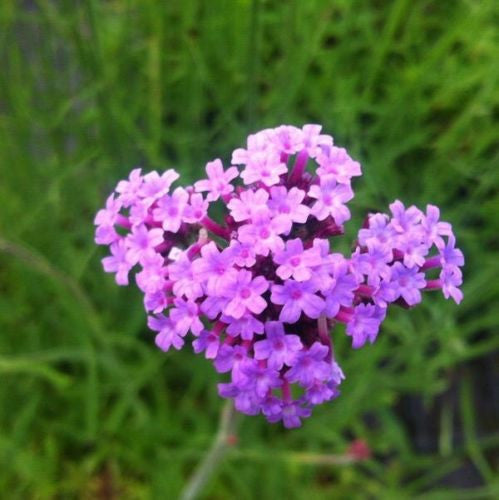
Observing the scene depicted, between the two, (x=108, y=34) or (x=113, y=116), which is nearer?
(x=113, y=116)

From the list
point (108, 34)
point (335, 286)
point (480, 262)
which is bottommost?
point (335, 286)

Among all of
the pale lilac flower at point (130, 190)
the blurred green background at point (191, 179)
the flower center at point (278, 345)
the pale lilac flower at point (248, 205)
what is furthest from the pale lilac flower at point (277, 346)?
the blurred green background at point (191, 179)

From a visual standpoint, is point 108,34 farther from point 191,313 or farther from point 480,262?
point 191,313

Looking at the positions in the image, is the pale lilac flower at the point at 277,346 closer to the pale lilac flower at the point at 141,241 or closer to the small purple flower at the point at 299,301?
the small purple flower at the point at 299,301

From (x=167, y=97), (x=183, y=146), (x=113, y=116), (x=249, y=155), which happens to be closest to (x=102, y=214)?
(x=249, y=155)

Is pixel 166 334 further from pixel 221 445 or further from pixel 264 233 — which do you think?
pixel 221 445

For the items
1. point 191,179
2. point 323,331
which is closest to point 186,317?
point 323,331

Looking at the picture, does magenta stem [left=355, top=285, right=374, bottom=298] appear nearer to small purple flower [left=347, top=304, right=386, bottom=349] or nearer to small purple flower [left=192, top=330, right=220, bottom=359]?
small purple flower [left=347, top=304, right=386, bottom=349]
